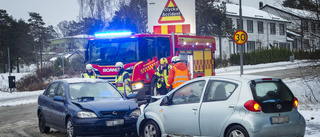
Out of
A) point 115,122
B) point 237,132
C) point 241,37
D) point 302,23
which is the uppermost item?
point 302,23

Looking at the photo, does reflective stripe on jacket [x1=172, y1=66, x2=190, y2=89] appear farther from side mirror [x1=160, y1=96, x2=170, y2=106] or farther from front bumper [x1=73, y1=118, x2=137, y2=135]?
side mirror [x1=160, y1=96, x2=170, y2=106]

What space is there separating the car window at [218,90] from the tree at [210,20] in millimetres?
36284

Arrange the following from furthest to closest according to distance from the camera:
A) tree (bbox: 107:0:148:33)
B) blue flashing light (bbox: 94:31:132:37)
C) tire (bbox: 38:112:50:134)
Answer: tree (bbox: 107:0:148:33) < blue flashing light (bbox: 94:31:132:37) < tire (bbox: 38:112:50:134)

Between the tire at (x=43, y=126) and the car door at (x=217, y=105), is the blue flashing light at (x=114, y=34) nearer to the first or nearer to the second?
the tire at (x=43, y=126)

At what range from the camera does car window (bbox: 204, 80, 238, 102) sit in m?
7.08

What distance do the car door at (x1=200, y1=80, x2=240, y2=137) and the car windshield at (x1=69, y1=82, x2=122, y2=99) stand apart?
3.42 m

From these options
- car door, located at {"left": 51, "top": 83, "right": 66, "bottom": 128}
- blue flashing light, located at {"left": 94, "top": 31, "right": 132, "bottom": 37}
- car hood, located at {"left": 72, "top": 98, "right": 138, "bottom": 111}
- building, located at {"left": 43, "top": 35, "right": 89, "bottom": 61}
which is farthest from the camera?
building, located at {"left": 43, "top": 35, "right": 89, "bottom": 61}

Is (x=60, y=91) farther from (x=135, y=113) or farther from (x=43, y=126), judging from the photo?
Result: (x=135, y=113)

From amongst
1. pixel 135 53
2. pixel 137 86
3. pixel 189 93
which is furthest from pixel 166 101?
pixel 135 53

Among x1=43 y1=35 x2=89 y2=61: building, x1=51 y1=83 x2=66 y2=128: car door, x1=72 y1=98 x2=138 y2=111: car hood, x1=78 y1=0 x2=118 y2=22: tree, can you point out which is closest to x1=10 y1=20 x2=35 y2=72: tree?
x1=43 y1=35 x2=89 y2=61: building

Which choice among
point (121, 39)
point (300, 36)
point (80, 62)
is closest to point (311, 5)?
point (300, 36)

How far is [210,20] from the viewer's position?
4422 centimetres

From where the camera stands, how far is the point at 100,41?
16.1 meters

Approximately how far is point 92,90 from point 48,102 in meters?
1.21
